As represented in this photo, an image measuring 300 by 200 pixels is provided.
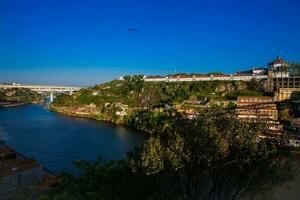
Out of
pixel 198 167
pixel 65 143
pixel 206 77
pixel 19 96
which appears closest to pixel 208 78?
pixel 206 77

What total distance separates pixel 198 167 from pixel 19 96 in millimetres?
42645

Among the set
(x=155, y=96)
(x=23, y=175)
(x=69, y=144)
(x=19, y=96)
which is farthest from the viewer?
(x=19, y=96)

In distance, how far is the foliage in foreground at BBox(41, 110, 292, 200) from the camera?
152 inches

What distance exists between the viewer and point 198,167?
4086mm

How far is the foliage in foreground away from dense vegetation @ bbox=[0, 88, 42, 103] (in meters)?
38.6

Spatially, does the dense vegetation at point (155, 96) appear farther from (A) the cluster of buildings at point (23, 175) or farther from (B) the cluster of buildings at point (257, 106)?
(A) the cluster of buildings at point (23, 175)

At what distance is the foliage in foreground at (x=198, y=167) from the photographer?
152 inches

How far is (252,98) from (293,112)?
2.50 metres

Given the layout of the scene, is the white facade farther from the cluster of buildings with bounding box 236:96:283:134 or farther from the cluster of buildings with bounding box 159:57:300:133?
the cluster of buildings with bounding box 236:96:283:134

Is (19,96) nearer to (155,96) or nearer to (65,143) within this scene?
(155,96)

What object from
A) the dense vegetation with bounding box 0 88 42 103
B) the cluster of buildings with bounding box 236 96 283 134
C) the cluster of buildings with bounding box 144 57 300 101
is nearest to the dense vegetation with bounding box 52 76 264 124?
the cluster of buildings with bounding box 144 57 300 101

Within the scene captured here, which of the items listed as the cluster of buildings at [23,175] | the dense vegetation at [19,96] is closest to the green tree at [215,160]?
the cluster of buildings at [23,175]

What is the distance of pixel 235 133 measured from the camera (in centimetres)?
Answer: 406

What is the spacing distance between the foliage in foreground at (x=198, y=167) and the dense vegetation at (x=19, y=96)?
3860 cm
